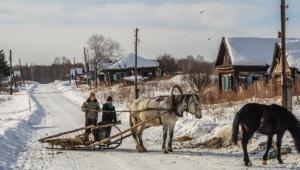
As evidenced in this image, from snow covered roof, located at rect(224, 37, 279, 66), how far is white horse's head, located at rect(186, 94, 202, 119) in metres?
31.2

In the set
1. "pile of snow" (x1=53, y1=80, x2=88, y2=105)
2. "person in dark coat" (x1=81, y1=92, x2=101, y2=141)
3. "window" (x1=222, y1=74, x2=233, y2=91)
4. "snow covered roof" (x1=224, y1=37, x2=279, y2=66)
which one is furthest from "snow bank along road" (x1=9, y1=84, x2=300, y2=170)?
"window" (x1=222, y1=74, x2=233, y2=91)

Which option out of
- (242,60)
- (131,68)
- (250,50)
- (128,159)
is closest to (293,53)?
(242,60)

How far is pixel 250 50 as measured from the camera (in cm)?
4728

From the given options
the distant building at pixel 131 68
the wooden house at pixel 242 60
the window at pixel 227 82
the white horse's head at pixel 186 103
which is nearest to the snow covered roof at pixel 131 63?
the distant building at pixel 131 68

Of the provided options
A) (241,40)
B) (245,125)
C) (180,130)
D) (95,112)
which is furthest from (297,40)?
(245,125)

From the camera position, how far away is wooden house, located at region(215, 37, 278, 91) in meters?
45.3

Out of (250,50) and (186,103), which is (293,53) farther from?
(186,103)

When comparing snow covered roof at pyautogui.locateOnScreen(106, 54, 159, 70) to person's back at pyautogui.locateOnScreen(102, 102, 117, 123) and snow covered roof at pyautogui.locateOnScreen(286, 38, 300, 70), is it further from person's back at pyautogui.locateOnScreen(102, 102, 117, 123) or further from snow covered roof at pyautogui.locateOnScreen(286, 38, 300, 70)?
person's back at pyautogui.locateOnScreen(102, 102, 117, 123)

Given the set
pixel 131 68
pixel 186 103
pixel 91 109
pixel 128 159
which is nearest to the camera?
pixel 128 159

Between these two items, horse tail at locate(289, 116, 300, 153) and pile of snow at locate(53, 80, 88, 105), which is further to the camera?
pile of snow at locate(53, 80, 88, 105)

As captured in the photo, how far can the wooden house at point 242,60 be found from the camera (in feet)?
149

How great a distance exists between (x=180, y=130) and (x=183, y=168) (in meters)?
7.47

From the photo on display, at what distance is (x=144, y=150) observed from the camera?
15055mm

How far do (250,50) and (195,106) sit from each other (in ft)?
111
